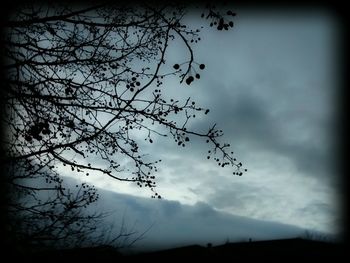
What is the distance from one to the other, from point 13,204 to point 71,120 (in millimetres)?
1707

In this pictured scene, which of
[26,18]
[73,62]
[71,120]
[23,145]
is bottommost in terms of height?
[23,145]

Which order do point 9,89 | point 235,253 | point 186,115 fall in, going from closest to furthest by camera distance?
point 9,89
point 186,115
point 235,253

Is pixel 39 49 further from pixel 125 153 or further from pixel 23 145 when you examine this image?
pixel 125 153

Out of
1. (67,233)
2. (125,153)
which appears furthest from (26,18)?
(67,233)

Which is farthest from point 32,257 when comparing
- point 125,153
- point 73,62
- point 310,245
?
point 310,245

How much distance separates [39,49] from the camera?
5.78 meters

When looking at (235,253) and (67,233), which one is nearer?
(67,233)

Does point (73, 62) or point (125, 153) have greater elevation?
point (73, 62)

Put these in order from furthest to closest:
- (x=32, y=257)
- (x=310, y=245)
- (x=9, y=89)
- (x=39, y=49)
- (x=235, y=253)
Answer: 1. (x=235, y=253)
2. (x=310, y=245)
3. (x=39, y=49)
4. (x=9, y=89)
5. (x=32, y=257)

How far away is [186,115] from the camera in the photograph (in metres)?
6.16

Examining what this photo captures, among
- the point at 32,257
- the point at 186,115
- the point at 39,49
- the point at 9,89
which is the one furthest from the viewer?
the point at 186,115

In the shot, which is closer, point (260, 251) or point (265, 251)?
point (265, 251)

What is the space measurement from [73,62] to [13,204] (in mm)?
2563

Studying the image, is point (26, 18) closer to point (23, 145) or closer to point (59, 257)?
point (23, 145)
